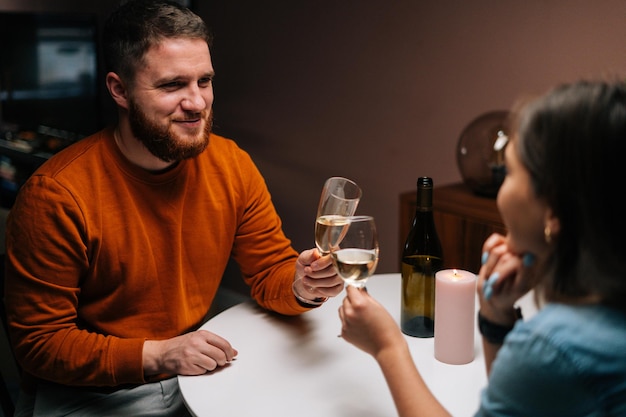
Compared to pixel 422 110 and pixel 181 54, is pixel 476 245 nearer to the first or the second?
pixel 422 110

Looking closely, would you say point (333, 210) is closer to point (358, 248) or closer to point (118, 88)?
point (358, 248)

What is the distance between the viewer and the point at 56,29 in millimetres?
3594

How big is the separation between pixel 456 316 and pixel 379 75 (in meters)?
1.71

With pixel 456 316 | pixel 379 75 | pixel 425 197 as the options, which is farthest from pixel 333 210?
pixel 379 75

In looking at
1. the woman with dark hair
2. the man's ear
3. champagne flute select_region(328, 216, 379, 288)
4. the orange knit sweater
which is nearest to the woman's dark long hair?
the woman with dark hair

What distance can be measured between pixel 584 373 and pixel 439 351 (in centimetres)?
51

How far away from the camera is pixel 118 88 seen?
5.32 feet

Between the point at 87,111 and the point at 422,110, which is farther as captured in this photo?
the point at 87,111

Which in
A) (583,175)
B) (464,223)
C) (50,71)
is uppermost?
(583,175)

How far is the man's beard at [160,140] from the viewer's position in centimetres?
154

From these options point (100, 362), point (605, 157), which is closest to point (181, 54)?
point (100, 362)

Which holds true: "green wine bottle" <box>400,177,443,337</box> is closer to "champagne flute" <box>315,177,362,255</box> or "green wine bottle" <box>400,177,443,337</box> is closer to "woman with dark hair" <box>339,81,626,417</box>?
"champagne flute" <box>315,177,362,255</box>

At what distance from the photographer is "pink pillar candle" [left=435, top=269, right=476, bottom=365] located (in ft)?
4.01

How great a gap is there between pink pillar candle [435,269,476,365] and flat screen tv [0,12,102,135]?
2997 mm
